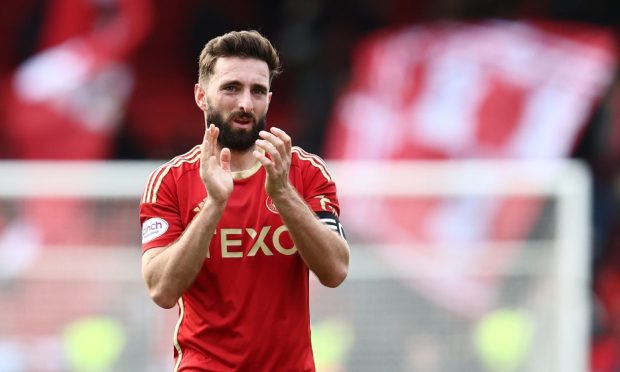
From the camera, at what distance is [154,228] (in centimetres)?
483

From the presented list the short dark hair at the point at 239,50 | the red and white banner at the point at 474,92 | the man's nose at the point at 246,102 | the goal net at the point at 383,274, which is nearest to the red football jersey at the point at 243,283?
the man's nose at the point at 246,102

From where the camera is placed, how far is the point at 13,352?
26.7 ft

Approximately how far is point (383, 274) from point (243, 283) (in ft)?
12.9

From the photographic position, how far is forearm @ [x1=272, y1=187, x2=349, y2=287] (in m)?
4.54

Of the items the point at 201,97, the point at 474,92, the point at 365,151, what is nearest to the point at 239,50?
the point at 201,97

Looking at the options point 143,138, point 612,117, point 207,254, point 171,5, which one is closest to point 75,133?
point 143,138

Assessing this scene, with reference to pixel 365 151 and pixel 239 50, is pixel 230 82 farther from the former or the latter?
pixel 365 151

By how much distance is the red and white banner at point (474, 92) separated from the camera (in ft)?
Answer: 35.9

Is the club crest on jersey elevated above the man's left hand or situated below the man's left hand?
below

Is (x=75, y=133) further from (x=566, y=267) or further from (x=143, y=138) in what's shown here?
(x=566, y=267)

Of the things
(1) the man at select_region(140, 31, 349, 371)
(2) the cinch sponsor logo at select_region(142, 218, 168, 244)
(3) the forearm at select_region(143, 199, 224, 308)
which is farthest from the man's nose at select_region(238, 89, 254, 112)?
(2) the cinch sponsor logo at select_region(142, 218, 168, 244)

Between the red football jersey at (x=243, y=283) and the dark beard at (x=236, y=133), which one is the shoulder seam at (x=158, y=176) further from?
the dark beard at (x=236, y=133)

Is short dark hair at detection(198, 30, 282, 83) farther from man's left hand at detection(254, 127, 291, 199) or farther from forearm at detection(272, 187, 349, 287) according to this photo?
forearm at detection(272, 187, 349, 287)

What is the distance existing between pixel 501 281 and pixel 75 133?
400cm
